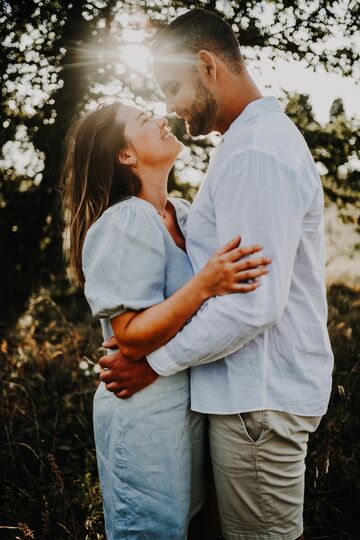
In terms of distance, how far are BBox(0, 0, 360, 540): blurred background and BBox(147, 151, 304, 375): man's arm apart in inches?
68.6

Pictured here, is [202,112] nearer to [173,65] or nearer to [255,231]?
[173,65]

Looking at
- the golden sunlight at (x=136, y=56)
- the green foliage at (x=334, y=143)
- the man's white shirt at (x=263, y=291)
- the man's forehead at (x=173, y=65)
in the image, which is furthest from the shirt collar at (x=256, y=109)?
the golden sunlight at (x=136, y=56)

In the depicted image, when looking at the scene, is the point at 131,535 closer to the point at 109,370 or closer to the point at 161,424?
the point at 161,424

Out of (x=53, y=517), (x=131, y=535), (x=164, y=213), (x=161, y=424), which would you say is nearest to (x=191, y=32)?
(x=164, y=213)

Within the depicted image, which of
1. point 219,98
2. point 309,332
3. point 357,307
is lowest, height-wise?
point 357,307

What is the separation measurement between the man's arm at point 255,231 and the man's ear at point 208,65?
2.11 feet

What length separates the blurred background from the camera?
3.03 m

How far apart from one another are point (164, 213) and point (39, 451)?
220cm

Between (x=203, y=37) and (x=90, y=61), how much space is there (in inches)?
118

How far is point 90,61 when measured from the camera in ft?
15.3

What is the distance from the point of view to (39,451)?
3457 mm

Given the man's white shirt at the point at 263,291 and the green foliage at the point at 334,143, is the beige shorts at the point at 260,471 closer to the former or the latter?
the man's white shirt at the point at 263,291

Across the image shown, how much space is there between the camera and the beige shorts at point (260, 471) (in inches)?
66.2

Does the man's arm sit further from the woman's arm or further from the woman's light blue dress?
the woman's light blue dress
